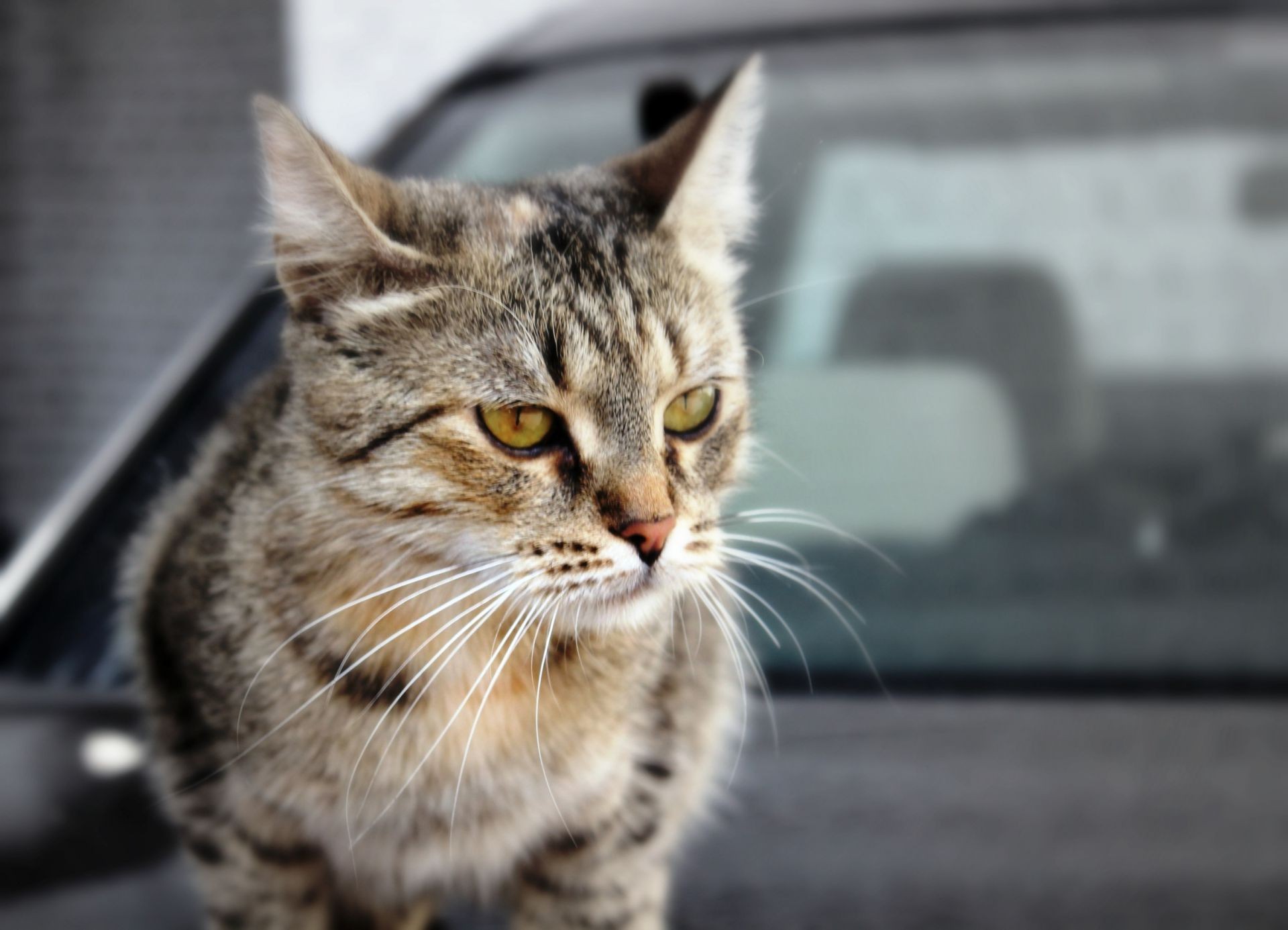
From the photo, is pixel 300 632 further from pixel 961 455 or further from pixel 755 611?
pixel 961 455

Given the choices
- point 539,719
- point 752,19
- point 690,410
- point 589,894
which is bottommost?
point 589,894

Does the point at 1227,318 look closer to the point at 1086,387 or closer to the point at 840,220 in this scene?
the point at 1086,387

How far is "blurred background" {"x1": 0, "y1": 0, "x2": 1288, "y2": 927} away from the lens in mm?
544

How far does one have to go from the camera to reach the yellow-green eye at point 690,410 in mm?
478

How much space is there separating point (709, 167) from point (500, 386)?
5.0 inches

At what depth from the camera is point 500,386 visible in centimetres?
45

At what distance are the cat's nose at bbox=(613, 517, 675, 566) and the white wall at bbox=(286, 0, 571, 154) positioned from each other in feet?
1.31

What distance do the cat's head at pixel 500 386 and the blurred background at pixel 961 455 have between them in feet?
0.28

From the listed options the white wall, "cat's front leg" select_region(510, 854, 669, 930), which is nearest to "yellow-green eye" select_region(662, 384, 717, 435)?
"cat's front leg" select_region(510, 854, 669, 930)

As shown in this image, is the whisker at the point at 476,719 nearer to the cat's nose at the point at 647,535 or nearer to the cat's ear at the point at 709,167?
the cat's nose at the point at 647,535

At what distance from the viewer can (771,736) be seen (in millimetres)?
638

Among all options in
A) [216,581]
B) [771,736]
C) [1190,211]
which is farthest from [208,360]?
[1190,211]

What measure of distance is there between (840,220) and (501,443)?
0.34 metres

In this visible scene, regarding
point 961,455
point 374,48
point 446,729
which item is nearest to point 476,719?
point 446,729
